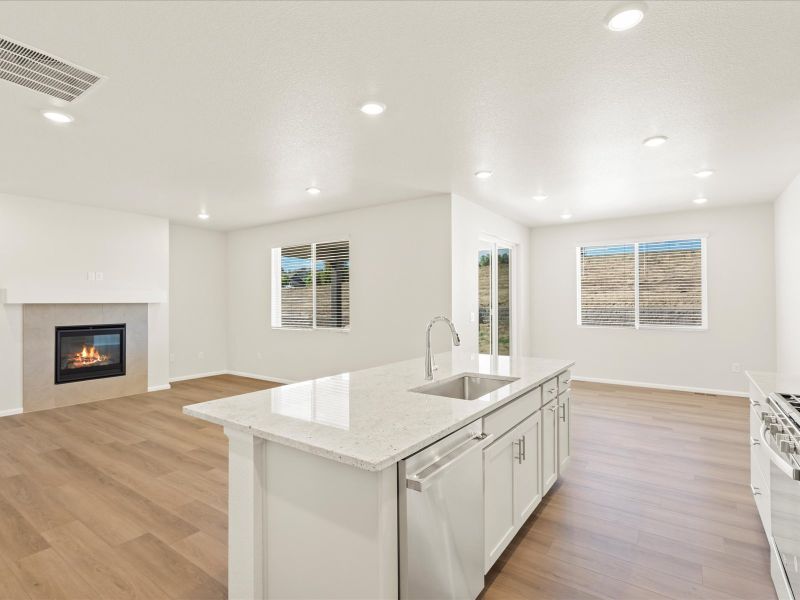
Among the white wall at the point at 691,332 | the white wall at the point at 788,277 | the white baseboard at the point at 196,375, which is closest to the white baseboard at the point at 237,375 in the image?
the white baseboard at the point at 196,375

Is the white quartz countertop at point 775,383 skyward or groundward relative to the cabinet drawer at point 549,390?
skyward

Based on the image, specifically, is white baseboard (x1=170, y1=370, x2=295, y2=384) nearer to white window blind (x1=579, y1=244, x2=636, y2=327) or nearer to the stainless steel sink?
the stainless steel sink

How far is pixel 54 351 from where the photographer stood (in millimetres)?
5367

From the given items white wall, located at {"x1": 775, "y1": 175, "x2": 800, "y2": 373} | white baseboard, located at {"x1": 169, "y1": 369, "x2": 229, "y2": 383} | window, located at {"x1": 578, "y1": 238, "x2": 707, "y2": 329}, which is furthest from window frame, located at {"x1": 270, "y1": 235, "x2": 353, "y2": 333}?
white wall, located at {"x1": 775, "y1": 175, "x2": 800, "y2": 373}

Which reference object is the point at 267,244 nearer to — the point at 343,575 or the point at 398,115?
the point at 398,115

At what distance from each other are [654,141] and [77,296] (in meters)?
6.64

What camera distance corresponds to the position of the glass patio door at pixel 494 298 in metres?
6.19

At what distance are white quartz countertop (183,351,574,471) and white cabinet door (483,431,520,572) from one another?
24 cm

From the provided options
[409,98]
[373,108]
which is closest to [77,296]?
[373,108]

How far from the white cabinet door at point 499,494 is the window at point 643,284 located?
5207 mm

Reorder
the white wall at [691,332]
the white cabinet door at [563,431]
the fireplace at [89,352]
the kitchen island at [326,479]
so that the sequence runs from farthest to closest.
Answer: the white wall at [691,332], the fireplace at [89,352], the white cabinet door at [563,431], the kitchen island at [326,479]

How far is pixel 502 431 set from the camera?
204cm

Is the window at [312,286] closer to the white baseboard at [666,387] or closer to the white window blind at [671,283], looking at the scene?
the white baseboard at [666,387]

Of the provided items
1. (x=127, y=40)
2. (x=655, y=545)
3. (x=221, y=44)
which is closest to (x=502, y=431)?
(x=655, y=545)
